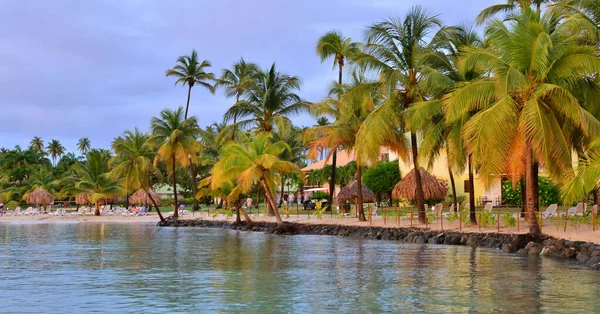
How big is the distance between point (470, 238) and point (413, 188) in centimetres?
1674

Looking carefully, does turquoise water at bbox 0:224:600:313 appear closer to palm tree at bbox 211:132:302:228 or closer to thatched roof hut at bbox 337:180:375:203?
palm tree at bbox 211:132:302:228

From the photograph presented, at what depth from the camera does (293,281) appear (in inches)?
614

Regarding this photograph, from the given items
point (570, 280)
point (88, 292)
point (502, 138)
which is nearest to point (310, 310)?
point (88, 292)

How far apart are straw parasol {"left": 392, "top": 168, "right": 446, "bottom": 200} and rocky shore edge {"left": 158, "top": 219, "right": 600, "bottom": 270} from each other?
860 cm

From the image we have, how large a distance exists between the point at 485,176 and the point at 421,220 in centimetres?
948

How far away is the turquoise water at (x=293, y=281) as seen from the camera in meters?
12.2

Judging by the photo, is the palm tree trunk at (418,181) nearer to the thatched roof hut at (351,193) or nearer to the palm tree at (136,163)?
the thatched roof hut at (351,193)

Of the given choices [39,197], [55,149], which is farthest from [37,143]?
[39,197]

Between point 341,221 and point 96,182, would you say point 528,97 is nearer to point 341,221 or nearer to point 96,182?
point 341,221

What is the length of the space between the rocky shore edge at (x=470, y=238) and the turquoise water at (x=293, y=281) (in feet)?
2.66

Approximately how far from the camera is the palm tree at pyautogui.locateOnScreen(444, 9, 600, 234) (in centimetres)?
2000

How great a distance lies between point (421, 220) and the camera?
3047 centimetres

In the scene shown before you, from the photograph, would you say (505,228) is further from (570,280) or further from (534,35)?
(570,280)

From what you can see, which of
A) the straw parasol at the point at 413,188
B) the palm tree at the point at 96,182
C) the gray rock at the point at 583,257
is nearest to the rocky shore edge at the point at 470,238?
the gray rock at the point at 583,257
